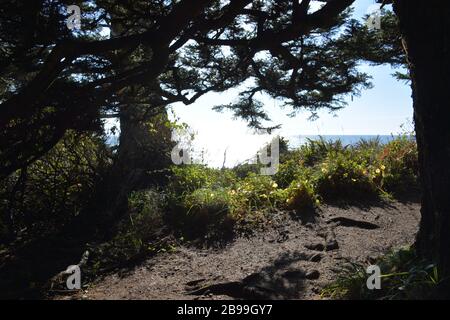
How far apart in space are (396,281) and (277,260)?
135cm

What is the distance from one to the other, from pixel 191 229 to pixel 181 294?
1931 mm

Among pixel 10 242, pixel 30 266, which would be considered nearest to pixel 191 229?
Result: pixel 30 266

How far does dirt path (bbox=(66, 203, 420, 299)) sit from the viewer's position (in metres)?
3.53

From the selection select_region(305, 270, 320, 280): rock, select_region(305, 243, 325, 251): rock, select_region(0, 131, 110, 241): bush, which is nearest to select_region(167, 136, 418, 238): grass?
select_region(305, 243, 325, 251): rock

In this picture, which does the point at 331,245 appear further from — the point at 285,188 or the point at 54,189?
the point at 54,189

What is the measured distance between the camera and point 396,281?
9.57ft

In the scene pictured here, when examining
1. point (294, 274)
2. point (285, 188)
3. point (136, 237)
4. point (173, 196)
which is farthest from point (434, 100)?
point (173, 196)

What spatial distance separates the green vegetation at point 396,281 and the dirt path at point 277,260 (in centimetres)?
24

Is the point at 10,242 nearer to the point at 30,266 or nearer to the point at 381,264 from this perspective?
the point at 30,266

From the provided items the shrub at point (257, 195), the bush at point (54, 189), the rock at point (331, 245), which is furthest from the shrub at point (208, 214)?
the bush at point (54, 189)

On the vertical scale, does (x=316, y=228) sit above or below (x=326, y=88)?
below

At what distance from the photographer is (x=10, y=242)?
221 inches

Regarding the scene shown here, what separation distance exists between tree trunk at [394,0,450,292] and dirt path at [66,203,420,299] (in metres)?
1.06
